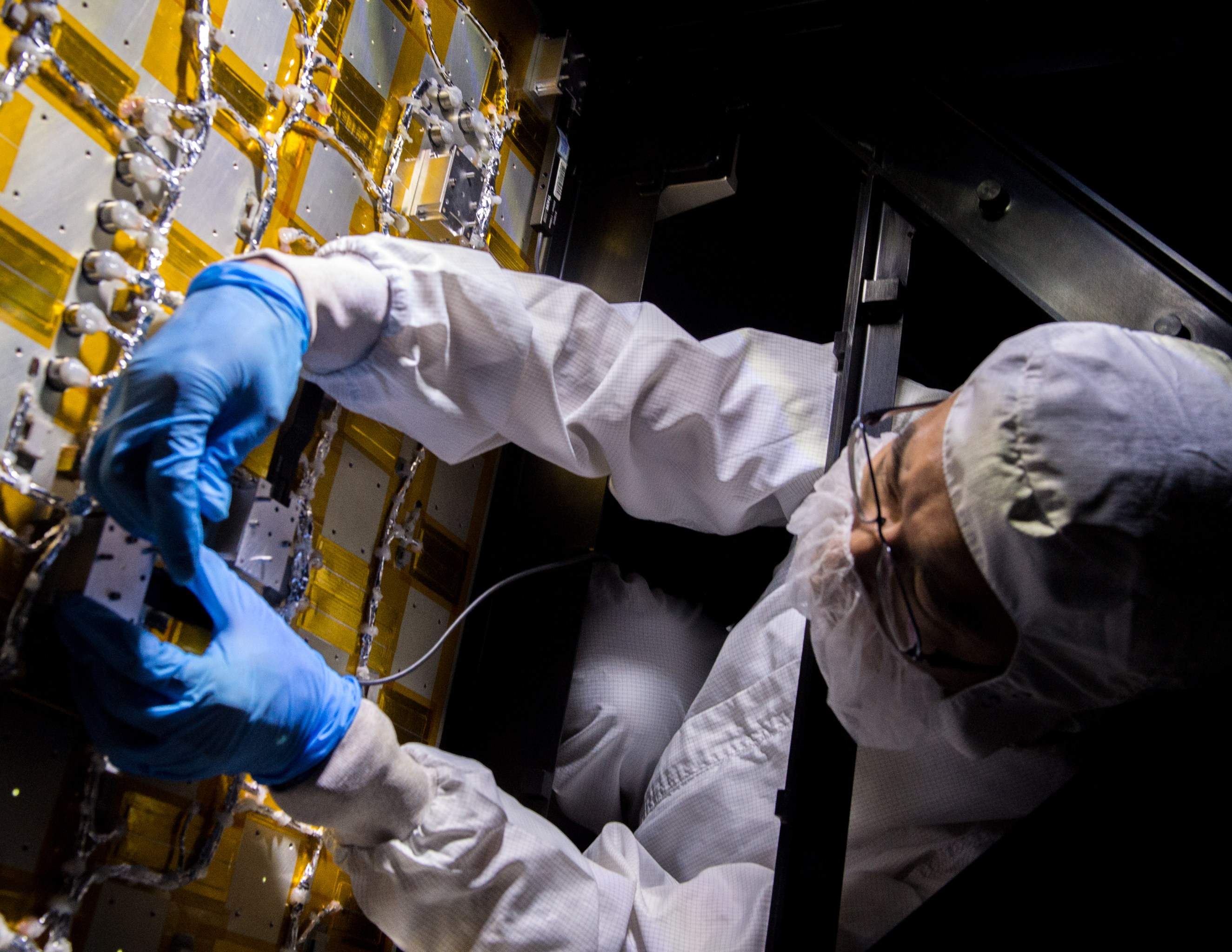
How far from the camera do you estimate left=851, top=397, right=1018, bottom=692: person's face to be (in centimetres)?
126

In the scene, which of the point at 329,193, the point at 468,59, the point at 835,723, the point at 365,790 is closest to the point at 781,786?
the point at 835,723

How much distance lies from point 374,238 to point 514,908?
91 centimetres

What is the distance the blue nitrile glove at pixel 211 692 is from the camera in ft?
3.38

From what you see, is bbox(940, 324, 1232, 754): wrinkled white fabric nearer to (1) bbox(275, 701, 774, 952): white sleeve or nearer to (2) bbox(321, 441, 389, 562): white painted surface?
(1) bbox(275, 701, 774, 952): white sleeve

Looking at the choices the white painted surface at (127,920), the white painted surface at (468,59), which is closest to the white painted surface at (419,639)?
the white painted surface at (127,920)

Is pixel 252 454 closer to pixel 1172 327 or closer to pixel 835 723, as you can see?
pixel 835 723

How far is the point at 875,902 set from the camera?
4.83 feet

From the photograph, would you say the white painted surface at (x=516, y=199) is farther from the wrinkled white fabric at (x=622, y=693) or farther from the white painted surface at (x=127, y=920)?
the white painted surface at (x=127, y=920)

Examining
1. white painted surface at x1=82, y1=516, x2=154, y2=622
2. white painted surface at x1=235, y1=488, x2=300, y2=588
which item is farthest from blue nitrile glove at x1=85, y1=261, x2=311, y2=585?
white painted surface at x1=235, y1=488, x2=300, y2=588

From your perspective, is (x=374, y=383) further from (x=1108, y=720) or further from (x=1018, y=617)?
(x=1108, y=720)

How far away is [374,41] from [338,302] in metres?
0.58

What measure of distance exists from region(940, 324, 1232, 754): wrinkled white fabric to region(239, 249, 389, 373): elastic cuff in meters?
0.75

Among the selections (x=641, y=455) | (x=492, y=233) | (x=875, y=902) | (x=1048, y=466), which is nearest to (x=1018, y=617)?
(x=1048, y=466)

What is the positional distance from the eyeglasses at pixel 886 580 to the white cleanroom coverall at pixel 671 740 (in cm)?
21
